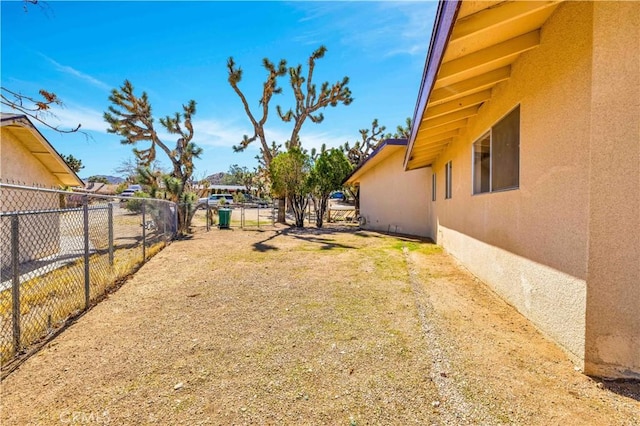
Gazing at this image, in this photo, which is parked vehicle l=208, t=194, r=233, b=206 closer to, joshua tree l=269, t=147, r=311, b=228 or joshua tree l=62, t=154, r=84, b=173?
joshua tree l=269, t=147, r=311, b=228

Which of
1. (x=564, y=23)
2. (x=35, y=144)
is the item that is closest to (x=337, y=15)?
(x=564, y=23)

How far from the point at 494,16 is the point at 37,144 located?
10.6 meters

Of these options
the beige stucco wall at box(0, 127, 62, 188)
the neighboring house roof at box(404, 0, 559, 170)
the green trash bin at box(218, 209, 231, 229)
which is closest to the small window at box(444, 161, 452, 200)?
the neighboring house roof at box(404, 0, 559, 170)

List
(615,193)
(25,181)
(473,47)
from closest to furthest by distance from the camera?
(615,193) → (473,47) → (25,181)

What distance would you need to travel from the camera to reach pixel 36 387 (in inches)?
96.0

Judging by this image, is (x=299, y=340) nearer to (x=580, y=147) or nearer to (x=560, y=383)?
(x=560, y=383)

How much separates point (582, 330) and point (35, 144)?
1161 cm

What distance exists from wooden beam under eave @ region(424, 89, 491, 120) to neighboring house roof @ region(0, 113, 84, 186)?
28.6 ft

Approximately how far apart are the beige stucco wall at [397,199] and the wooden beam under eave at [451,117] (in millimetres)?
6698

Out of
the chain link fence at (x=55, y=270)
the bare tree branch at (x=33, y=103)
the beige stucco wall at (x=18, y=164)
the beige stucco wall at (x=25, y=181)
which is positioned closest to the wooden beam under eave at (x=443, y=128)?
the bare tree branch at (x=33, y=103)

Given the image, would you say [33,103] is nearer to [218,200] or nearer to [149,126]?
[149,126]

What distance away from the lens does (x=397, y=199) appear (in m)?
14.0

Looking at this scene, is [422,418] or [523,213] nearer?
[422,418]

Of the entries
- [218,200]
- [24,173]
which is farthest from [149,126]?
[218,200]
